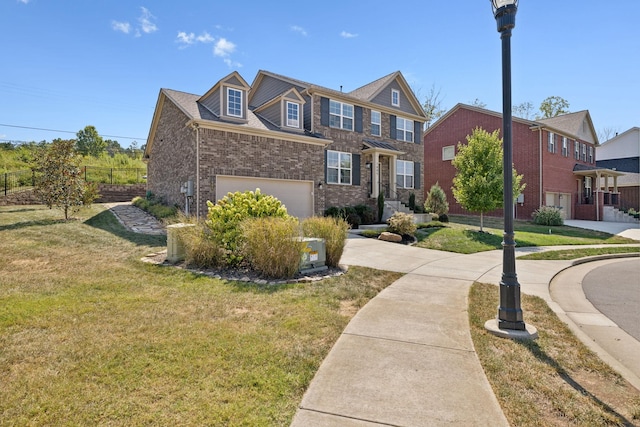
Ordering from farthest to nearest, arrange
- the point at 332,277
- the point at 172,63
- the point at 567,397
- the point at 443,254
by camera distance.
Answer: the point at 172,63
the point at 443,254
the point at 332,277
the point at 567,397

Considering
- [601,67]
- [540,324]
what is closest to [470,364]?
[540,324]

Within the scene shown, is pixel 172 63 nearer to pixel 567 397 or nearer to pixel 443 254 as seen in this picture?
pixel 443 254

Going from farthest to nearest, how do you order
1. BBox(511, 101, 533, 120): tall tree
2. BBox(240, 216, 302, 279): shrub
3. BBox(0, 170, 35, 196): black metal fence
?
BBox(511, 101, 533, 120): tall tree, BBox(0, 170, 35, 196): black metal fence, BBox(240, 216, 302, 279): shrub

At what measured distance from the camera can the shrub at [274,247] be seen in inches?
252

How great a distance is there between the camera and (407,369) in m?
3.18

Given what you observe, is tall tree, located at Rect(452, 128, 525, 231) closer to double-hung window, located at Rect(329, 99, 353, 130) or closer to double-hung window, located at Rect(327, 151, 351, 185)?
double-hung window, located at Rect(327, 151, 351, 185)

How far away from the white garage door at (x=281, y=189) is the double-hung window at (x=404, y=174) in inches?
283

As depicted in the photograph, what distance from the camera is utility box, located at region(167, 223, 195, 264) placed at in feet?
24.8

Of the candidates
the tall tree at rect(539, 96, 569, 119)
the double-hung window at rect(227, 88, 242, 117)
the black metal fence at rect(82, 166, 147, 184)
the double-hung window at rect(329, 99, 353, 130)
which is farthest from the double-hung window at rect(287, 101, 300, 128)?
the tall tree at rect(539, 96, 569, 119)

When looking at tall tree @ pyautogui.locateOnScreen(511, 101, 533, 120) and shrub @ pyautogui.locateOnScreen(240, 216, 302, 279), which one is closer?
shrub @ pyautogui.locateOnScreen(240, 216, 302, 279)

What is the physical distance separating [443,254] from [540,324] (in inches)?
238

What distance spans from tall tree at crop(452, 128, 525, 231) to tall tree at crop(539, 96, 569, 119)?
3431cm

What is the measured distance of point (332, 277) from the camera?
681 centimetres

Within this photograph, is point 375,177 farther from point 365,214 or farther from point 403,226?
point 403,226
